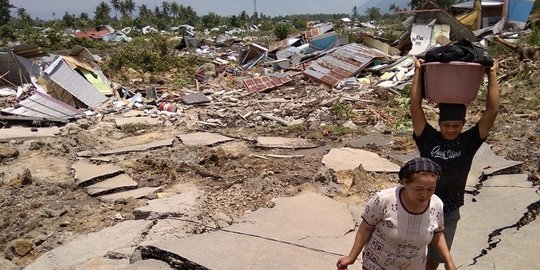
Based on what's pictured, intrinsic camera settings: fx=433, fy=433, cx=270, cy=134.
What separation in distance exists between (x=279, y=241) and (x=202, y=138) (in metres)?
4.55

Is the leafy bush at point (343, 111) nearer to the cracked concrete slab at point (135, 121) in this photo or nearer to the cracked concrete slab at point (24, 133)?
the cracked concrete slab at point (135, 121)

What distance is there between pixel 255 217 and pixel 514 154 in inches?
162

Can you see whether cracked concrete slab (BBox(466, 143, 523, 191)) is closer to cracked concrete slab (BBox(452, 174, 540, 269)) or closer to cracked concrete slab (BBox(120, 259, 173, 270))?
cracked concrete slab (BBox(452, 174, 540, 269))

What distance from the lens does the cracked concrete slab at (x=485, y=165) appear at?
17.2ft

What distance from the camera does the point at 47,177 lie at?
6047 millimetres

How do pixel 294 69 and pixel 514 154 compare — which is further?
pixel 294 69

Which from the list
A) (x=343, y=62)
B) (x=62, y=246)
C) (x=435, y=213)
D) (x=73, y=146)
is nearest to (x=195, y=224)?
(x=62, y=246)

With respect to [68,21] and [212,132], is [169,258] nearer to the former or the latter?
[212,132]

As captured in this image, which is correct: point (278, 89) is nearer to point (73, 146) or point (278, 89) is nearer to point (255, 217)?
point (73, 146)

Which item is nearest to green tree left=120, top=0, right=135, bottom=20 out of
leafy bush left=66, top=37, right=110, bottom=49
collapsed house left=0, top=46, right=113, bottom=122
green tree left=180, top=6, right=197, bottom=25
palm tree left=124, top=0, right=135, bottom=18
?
palm tree left=124, top=0, right=135, bottom=18

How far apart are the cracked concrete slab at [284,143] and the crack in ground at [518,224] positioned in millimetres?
3649

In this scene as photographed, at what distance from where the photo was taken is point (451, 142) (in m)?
2.42

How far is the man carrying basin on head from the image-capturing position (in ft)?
7.96

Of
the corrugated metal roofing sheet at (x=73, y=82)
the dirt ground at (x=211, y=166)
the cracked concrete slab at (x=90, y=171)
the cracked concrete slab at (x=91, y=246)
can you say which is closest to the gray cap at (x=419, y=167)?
the dirt ground at (x=211, y=166)
